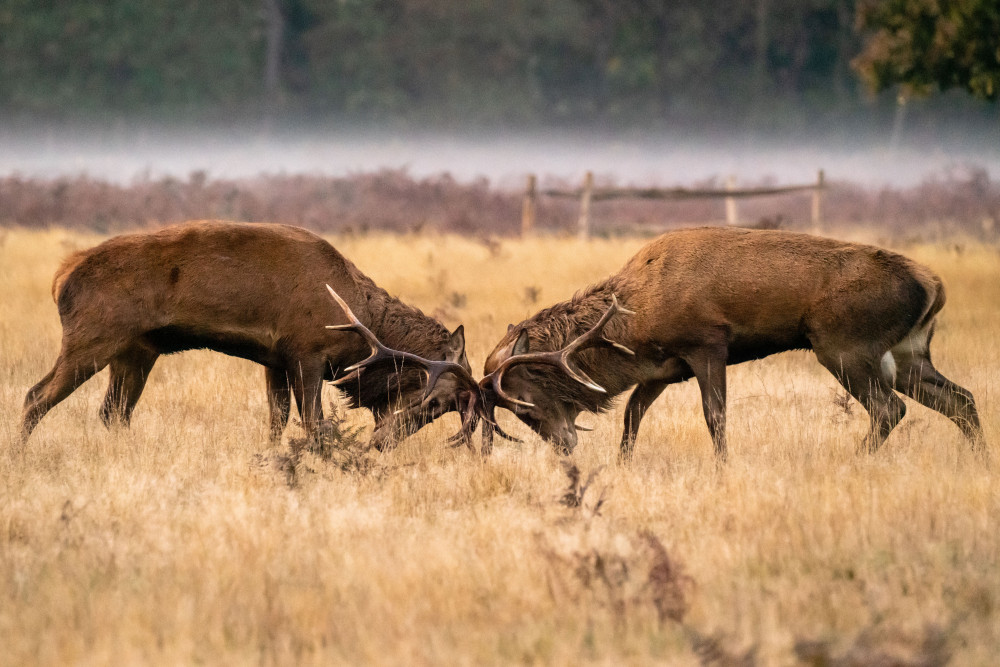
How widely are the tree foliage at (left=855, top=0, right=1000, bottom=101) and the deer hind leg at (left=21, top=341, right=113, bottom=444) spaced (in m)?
9.97

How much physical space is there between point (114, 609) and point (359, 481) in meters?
2.42

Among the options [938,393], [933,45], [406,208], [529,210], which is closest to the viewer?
[938,393]

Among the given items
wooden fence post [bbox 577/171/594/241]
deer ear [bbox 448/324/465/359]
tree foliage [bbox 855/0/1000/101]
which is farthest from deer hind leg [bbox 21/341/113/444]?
wooden fence post [bbox 577/171/594/241]

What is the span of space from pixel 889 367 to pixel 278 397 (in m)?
3.96

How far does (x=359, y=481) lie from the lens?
23.4 feet

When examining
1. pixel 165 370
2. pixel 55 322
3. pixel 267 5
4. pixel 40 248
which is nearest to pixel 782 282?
pixel 165 370

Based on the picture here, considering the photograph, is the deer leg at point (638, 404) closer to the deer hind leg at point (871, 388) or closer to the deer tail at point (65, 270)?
the deer hind leg at point (871, 388)

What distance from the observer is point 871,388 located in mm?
7812

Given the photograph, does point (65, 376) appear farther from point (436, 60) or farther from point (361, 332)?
point (436, 60)

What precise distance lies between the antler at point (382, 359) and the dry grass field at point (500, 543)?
475 mm

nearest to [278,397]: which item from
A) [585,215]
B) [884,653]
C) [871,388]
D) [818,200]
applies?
[871,388]

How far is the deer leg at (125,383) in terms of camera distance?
8.44 metres

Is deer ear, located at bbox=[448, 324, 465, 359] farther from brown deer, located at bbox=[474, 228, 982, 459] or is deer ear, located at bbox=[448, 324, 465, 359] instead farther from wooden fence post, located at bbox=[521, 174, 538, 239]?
wooden fence post, located at bbox=[521, 174, 538, 239]

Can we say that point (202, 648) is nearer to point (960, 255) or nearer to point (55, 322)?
point (55, 322)
